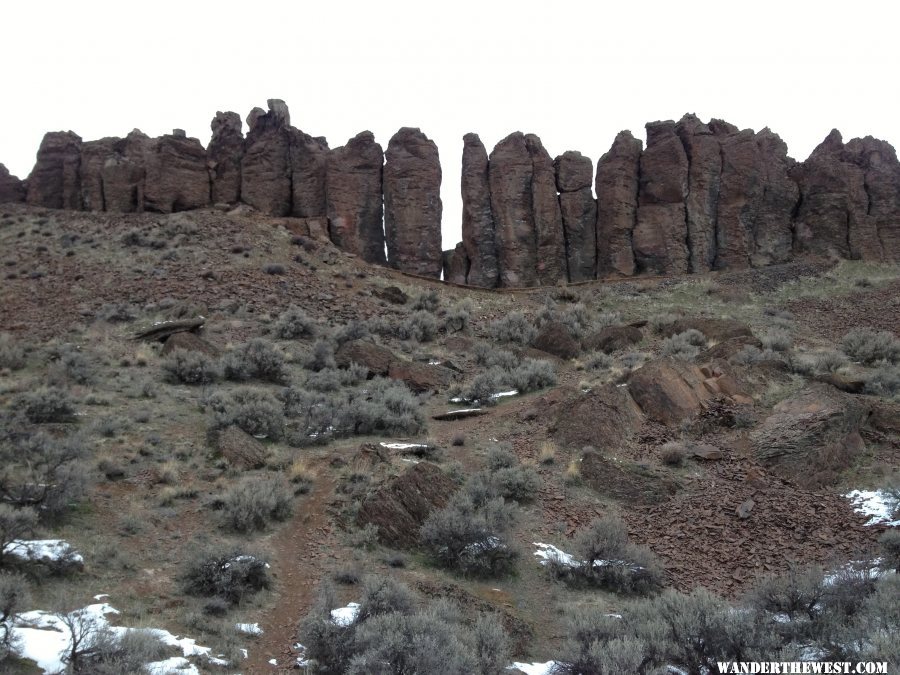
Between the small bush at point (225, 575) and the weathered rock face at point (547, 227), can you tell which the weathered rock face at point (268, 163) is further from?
the small bush at point (225, 575)

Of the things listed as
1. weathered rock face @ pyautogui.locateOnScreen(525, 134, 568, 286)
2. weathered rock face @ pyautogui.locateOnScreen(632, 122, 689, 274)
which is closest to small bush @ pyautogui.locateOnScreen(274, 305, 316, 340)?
weathered rock face @ pyautogui.locateOnScreen(525, 134, 568, 286)

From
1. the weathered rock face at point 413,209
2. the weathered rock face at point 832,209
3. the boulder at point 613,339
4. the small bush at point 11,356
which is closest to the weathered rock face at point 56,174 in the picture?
the weathered rock face at point 413,209

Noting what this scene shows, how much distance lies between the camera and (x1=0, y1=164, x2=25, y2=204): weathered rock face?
1574 inches

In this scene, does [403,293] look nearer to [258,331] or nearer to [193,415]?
[258,331]

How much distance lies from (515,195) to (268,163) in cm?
1303

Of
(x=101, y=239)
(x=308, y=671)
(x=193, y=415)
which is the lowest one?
(x=308, y=671)

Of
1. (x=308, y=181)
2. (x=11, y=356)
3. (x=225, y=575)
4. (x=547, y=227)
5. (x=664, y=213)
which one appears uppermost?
(x=308, y=181)

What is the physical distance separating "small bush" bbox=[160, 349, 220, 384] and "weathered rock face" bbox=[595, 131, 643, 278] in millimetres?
24401

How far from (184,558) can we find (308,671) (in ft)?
10.3

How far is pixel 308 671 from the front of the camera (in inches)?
306

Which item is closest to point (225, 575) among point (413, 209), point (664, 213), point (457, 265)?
point (413, 209)

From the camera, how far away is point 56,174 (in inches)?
1559

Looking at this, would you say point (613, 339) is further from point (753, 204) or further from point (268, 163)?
point (268, 163)

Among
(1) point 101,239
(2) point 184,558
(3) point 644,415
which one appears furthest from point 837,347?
(1) point 101,239
